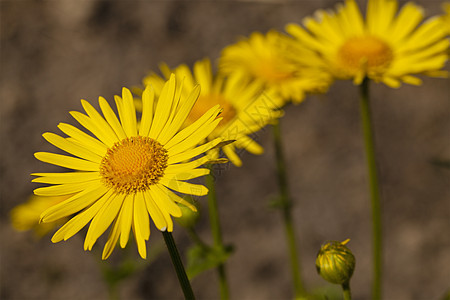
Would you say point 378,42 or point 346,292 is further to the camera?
point 378,42

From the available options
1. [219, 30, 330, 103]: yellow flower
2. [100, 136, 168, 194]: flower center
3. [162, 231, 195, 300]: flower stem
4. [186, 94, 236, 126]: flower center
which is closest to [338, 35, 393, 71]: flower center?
[219, 30, 330, 103]: yellow flower

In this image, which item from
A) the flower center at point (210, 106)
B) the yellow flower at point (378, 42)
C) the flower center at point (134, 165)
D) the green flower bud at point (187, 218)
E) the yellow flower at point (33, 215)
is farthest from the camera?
the yellow flower at point (33, 215)

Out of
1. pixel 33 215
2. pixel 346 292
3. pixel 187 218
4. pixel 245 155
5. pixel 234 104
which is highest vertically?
pixel 245 155

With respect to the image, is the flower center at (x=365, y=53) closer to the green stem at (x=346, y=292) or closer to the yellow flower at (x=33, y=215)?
the green stem at (x=346, y=292)

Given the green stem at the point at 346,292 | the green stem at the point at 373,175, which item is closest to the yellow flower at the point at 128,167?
the green stem at the point at 346,292

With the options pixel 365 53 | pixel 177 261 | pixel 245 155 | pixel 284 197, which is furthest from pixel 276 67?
pixel 177 261

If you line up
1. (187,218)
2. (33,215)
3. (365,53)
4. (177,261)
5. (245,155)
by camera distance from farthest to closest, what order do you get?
(245,155), (33,215), (365,53), (187,218), (177,261)

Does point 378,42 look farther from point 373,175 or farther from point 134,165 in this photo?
point 134,165
